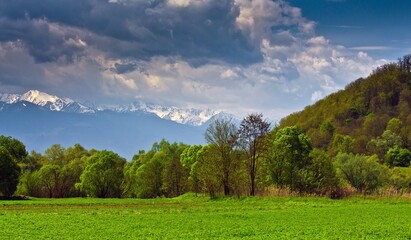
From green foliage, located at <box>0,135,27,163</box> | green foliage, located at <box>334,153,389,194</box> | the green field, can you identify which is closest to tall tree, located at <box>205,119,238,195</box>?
the green field

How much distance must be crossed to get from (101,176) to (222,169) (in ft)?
155

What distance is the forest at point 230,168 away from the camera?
7738 cm

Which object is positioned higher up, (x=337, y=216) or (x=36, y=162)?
(x=36, y=162)

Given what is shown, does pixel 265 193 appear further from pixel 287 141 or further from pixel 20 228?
pixel 20 228

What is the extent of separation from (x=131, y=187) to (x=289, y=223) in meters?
95.3

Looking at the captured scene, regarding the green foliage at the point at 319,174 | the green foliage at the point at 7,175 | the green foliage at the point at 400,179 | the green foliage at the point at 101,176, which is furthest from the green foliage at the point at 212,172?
the green foliage at the point at 400,179

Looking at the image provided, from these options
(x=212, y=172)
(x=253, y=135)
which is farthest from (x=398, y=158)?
(x=212, y=172)

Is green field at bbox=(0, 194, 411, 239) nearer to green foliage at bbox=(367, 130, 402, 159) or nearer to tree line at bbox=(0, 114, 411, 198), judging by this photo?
tree line at bbox=(0, 114, 411, 198)

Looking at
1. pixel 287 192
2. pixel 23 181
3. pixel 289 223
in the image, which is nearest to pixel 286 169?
pixel 287 192

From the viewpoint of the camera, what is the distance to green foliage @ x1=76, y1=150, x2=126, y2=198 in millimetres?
113438

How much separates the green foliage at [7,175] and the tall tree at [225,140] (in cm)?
4244

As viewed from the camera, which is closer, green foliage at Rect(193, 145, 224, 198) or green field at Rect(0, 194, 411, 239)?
green field at Rect(0, 194, 411, 239)

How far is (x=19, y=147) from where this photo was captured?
115 m

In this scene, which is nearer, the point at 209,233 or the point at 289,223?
the point at 209,233
